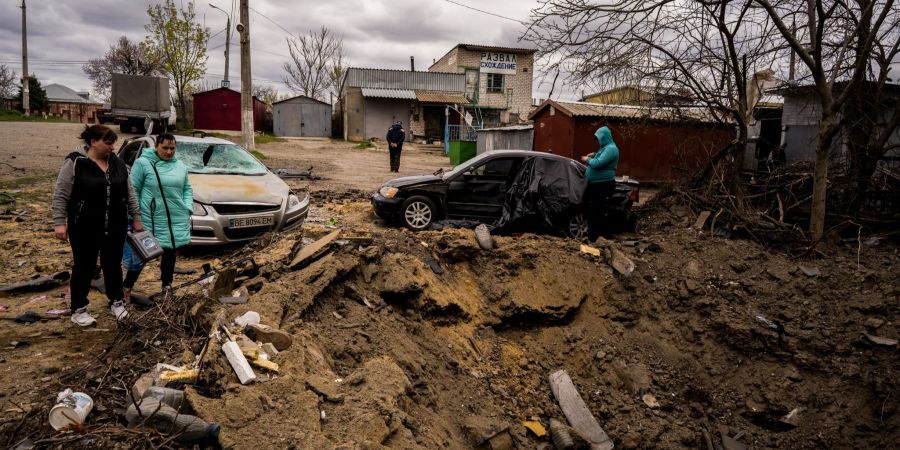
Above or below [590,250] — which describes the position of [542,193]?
above

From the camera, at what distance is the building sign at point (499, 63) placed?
37969 millimetres

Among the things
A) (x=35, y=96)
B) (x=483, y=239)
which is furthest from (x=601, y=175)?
(x=35, y=96)

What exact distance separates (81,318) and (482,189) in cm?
586

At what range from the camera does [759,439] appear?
504 centimetres

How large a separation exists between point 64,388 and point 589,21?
711 centimetres

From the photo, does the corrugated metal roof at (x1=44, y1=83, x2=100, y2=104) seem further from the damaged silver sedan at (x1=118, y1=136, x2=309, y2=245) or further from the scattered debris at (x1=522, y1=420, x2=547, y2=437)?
the scattered debris at (x1=522, y1=420, x2=547, y2=437)

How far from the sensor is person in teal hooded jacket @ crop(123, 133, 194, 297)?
15.8 ft

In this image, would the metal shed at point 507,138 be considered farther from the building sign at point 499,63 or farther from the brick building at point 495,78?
the building sign at point 499,63

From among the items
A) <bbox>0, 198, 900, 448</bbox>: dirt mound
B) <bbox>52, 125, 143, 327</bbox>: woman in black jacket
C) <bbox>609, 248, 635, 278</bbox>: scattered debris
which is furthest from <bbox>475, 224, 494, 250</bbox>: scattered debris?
<bbox>52, 125, 143, 327</bbox>: woman in black jacket

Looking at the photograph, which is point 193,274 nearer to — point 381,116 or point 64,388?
point 64,388

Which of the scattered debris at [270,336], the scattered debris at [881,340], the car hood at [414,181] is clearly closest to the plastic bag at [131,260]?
the scattered debris at [270,336]

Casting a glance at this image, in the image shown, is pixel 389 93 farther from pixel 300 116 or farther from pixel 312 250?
pixel 312 250

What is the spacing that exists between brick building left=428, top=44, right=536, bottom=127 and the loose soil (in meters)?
31.5

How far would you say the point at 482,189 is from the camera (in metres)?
8.87
